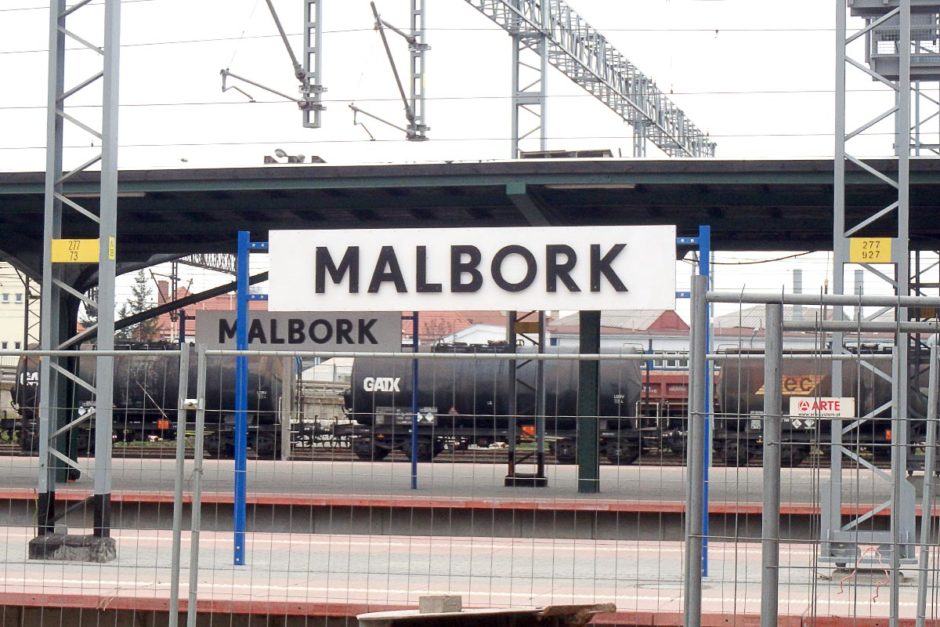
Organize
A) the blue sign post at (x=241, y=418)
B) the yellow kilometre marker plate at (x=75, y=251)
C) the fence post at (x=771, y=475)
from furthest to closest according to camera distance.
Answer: the yellow kilometre marker plate at (x=75, y=251) → the blue sign post at (x=241, y=418) → the fence post at (x=771, y=475)

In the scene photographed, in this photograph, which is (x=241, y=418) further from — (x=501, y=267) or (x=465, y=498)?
(x=501, y=267)

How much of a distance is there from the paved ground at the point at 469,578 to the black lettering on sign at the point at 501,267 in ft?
7.59

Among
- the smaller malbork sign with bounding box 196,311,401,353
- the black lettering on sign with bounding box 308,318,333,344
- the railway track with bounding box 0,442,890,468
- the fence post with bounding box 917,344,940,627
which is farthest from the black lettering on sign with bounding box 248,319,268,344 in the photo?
the fence post with bounding box 917,344,940,627

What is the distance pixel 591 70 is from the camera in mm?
32688

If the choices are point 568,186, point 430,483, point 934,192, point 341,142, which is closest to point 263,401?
point 341,142

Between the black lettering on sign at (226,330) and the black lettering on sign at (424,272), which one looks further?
the black lettering on sign at (226,330)

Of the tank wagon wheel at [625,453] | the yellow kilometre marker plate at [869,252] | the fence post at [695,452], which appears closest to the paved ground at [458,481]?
the fence post at [695,452]

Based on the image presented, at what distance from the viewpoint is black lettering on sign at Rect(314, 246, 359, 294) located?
11.4m

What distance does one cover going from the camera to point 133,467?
38.1 feet

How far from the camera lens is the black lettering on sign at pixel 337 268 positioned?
37.4ft

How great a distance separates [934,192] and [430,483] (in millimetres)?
10431

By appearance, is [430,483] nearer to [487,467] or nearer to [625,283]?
[487,467]

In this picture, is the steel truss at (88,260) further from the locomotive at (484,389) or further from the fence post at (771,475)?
the locomotive at (484,389)

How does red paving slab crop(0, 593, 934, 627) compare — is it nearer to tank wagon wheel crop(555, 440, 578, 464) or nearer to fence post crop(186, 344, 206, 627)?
fence post crop(186, 344, 206, 627)
